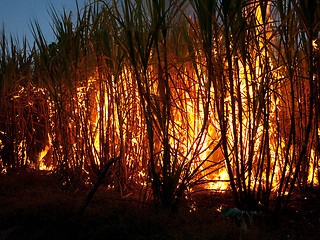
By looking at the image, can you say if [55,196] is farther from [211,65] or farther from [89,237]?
[211,65]

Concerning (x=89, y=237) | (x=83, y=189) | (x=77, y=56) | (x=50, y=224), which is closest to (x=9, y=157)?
(x=83, y=189)

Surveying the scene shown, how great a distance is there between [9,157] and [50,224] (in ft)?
5.13

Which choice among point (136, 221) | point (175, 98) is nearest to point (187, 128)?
point (175, 98)

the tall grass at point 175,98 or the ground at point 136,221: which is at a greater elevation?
the tall grass at point 175,98

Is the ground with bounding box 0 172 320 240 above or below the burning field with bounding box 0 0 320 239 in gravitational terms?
below

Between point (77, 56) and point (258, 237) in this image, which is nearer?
point (258, 237)

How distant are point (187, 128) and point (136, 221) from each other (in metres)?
0.53

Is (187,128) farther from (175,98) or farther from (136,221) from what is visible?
(136,221)

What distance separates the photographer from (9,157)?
2760 mm

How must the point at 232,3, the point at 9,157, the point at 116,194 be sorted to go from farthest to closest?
the point at 9,157
the point at 116,194
the point at 232,3

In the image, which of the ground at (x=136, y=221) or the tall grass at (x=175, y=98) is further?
the tall grass at (x=175, y=98)

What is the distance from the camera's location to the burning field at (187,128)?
1369mm

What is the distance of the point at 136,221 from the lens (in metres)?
1.40

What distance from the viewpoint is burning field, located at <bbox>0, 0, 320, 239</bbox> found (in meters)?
1.37
